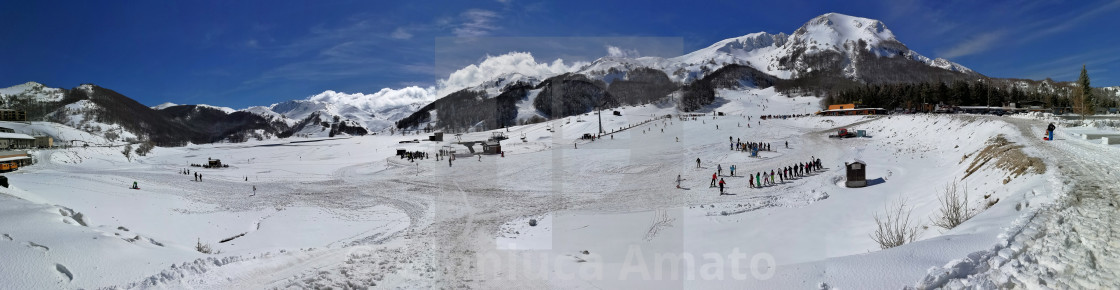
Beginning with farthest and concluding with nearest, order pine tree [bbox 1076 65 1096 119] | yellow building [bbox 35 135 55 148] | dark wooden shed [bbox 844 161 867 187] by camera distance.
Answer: yellow building [bbox 35 135 55 148], pine tree [bbox 1076 65 1096 119], dark wooden shed [bbox 844 161 867 187]

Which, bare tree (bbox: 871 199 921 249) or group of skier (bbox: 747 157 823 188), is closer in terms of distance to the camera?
bare tree (bbox: 871 199 921 249)

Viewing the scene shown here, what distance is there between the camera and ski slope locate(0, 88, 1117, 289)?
9.03 metres

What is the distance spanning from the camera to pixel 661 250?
12.5m

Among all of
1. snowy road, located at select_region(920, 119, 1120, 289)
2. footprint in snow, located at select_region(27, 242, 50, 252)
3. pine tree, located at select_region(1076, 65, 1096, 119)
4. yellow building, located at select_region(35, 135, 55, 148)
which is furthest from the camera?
yellow building, located at select_region(35, 135, 55, 148)

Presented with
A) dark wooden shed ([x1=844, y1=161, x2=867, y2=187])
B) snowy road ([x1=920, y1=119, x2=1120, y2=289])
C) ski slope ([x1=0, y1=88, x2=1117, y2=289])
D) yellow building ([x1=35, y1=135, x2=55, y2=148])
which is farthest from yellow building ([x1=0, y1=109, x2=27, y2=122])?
snowy road ([x1=920, y1=119, x2=1120, y2=289])

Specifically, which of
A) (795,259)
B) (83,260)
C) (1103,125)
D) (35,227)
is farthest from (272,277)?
(1103,125)

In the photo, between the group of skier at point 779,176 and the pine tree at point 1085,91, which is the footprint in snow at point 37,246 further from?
the pine tree at point 1085,91

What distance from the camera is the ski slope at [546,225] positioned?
9.03 m

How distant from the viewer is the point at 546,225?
58.3ft

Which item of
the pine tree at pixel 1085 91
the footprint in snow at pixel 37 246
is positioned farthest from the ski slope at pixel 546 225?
the pine tree at pixel 1085 91

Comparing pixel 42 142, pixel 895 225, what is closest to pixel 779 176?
pixel 895 225

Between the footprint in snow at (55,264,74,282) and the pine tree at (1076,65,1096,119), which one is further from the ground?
the pine tree at (1076,65,1096,119)

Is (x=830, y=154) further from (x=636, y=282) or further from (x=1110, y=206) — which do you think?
(x=636, y=282)

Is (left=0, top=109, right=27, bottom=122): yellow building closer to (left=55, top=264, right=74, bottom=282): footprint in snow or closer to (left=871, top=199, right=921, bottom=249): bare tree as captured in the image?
(left=55, top=264, right=74, bottom=282): footprint in snow
